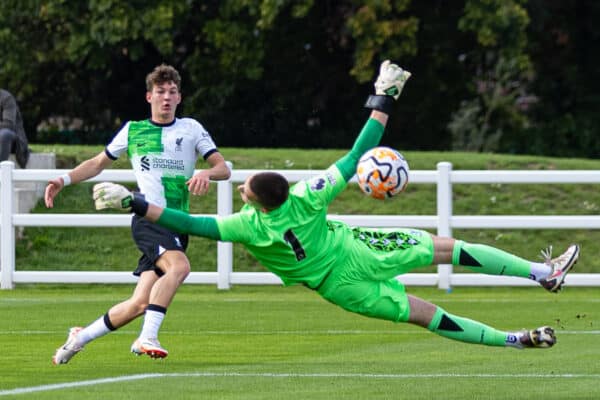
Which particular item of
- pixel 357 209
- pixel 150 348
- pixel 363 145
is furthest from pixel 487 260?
pixel 357 209

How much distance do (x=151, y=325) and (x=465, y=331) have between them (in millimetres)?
2237

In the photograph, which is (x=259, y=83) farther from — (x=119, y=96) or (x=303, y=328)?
(x=303, y=328)

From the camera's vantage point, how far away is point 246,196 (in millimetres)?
9109

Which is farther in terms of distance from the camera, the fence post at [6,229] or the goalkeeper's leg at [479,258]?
the fence post at [6,229]

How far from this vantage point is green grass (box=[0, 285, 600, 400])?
9.31 metres

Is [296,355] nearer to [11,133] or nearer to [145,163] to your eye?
[145,163]

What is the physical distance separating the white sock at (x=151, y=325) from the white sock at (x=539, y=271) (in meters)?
2.51

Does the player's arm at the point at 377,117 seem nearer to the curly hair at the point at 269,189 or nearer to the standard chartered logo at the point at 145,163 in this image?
the curly hair at the point at 269,189

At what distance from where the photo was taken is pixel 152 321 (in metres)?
10.5

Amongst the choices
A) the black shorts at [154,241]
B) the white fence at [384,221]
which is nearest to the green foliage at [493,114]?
the white fence at [384,221]

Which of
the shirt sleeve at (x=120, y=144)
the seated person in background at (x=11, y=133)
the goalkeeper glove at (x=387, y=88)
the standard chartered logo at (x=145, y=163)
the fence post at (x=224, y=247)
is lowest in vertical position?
the fence post at (x=224, y=247)

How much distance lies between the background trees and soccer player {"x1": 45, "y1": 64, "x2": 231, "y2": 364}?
63.0 ft

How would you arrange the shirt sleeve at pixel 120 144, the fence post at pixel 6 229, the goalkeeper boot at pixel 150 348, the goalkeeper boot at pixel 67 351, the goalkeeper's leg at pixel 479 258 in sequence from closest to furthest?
the goalkeeper's leg at pixel 479 258
the goalkeeper boot at pixel 150 348
the goalkeeper boot at pixel 67 351
the shirt sleeve at pixel 120 144
the fence post at pixel 6 229

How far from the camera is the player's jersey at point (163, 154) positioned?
432 inches
